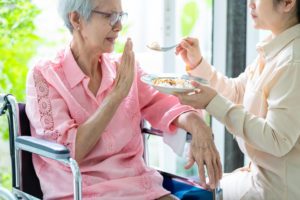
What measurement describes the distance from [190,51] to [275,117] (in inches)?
22.1

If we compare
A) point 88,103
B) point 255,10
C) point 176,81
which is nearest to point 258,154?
point 176,81

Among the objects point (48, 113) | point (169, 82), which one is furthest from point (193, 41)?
point (48, 113)

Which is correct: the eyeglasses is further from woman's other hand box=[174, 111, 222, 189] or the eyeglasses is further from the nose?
woman's other hand box=[174, 111, 222, 189]

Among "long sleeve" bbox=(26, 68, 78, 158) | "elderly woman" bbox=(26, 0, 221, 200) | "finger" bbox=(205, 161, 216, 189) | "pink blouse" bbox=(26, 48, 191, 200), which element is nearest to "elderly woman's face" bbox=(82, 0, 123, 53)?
"elderly woman" bbox=(26, 0, 221, 200)

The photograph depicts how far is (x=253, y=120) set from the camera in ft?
6.16

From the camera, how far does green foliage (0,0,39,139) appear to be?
8.57 ft

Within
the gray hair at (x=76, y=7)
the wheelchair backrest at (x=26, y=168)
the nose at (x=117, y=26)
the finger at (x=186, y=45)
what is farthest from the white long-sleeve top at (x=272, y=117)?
the wheelchair backrest at (x=26, y=168)

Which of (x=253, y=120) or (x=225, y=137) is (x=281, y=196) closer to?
(x=253, y=120)

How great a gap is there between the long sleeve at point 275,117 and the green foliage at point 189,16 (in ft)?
3.69

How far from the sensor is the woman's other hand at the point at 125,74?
188 centimetres

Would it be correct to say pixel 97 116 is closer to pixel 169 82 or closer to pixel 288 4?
pixel 169 82

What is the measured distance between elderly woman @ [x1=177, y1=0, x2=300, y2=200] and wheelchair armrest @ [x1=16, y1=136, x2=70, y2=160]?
0.49 m

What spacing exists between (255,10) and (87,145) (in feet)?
2.60

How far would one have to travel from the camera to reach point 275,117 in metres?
1.83
